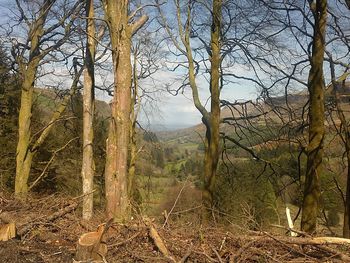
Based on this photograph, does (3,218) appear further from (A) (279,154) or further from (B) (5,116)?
(B) (5,116)

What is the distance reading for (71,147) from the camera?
794 inches

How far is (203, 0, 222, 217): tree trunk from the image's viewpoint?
1191 cm

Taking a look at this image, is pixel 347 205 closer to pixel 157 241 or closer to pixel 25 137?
pixel 157 241

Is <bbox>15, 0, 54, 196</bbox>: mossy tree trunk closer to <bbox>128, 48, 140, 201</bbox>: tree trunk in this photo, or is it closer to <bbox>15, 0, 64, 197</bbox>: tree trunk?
<bbox>15, 0, 64, 197</bbox>: tree trunk

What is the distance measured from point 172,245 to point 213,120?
7.20 meters

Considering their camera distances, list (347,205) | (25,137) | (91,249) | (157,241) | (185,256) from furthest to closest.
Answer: (25,137) → (347,205) → (157,241) → (91,249) → (185,256)

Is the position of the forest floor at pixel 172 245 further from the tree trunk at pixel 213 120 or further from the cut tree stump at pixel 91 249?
the tree trunk at pixel 213 120

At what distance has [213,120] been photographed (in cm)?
1229

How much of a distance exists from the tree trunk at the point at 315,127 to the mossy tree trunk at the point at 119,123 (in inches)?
163

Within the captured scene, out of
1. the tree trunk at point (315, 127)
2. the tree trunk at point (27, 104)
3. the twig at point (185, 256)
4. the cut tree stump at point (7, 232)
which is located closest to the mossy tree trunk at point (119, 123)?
the cut tree stump at point (7, 232)

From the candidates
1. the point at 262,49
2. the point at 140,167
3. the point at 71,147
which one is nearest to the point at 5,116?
the point at 71,147

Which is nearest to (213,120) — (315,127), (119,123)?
(315,127)

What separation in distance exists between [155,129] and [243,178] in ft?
15.6

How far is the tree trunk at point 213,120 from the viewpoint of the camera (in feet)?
39.1
